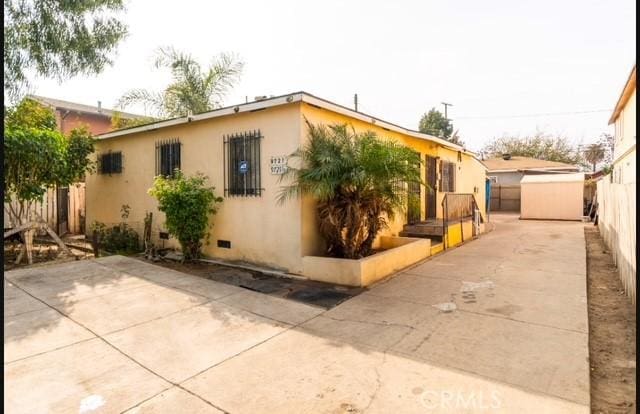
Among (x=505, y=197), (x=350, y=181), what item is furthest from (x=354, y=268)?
(x=505, y=197)

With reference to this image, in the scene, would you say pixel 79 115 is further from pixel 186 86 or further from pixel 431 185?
pixel 431 185

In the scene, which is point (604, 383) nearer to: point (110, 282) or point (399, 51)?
point (110, 282)

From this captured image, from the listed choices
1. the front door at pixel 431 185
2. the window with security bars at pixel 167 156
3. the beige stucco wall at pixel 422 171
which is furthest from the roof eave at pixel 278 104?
the front door at pixel 431 185

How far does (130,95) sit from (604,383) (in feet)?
46.7

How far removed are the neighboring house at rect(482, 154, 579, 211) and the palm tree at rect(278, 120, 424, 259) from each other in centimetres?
1846

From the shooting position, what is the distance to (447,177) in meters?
12.6

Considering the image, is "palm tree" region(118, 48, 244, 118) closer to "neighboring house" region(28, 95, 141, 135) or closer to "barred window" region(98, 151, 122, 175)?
"barred window" region(98, 151, 122, 175)

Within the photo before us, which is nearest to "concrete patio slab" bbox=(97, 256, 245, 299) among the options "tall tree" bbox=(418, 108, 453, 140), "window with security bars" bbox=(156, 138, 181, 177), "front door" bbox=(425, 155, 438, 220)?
"window with security bars" bbox=(156, 138, 181, 177)

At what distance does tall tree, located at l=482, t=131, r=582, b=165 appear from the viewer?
3447 cm

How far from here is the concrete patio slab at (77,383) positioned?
2.71 metres

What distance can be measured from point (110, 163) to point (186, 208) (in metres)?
4.99

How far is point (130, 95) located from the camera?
12.5 m

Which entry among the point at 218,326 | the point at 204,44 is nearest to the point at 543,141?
the point at 204,44

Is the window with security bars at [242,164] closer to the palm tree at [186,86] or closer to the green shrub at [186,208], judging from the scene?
the green shrub at [186,208]
